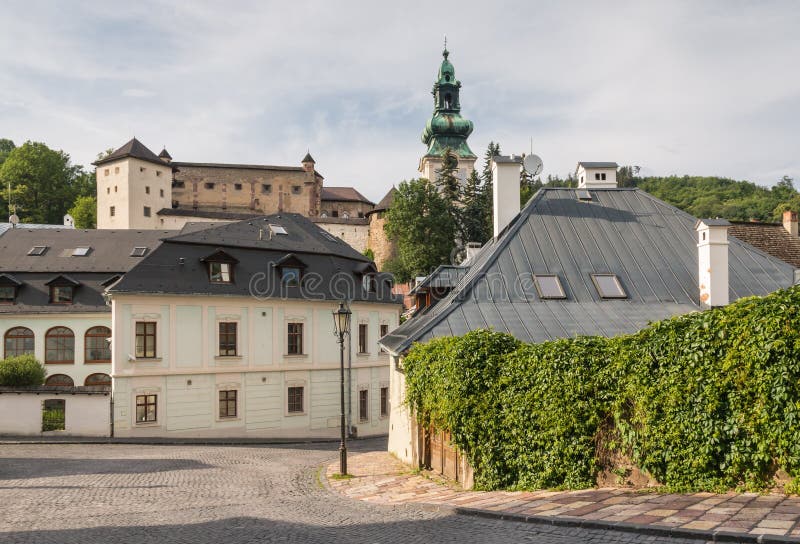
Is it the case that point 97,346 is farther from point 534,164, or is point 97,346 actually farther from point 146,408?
point 534,164

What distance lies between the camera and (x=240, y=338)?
27.2 meters

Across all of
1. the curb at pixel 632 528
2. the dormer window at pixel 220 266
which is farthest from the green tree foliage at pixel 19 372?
the curb at pixel 632 528

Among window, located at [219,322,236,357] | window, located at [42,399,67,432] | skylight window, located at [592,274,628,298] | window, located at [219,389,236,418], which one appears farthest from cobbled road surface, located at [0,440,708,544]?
skylight window, located at [592,274,628,298]

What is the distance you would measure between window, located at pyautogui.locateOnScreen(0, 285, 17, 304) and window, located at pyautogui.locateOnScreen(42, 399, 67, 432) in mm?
10717

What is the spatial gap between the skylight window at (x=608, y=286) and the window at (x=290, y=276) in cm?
1522

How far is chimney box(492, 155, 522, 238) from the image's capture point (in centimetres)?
2162

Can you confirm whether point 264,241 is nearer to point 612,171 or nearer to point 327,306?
point 327,306

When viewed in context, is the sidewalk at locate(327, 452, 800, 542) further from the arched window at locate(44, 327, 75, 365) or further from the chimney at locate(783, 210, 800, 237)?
the arched window at locate(44, 327, 75, 365)

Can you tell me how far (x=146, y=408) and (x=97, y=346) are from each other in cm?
1028

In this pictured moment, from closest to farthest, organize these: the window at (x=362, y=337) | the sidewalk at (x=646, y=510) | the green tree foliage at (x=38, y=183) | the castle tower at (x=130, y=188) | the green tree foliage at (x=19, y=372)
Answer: the sidewalk at (x=646, y=510)
the green tree foliage at (x=19, y=372)
the window at (x=362, y=337)
the castle tower at (x=130, y=188)
the green tree foliage at (x=38, y=183)

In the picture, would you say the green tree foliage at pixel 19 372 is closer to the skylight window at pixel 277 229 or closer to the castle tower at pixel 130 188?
the skylight window at pixel 277 229

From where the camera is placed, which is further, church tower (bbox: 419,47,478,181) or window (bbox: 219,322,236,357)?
church tower (bbox: 419,47,478,181)

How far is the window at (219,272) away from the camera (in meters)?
26.8

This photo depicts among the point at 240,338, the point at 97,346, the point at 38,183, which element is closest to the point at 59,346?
the point at 97,346
